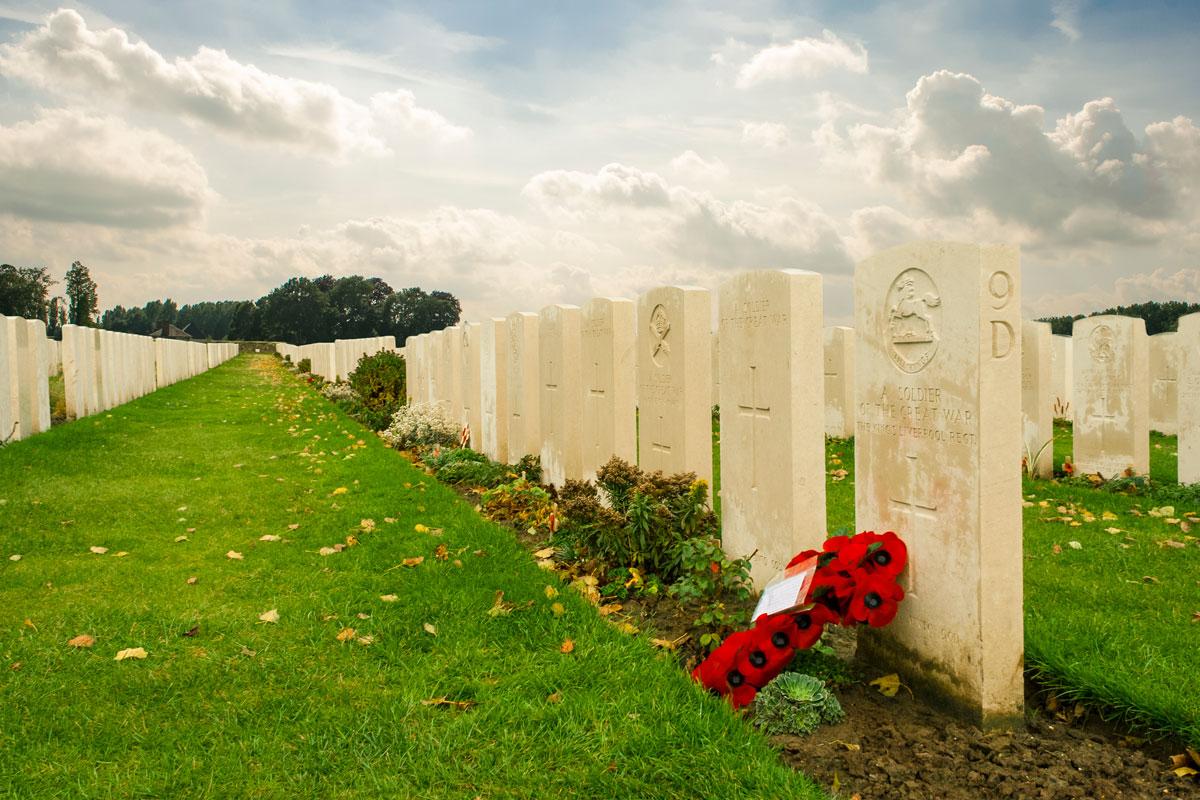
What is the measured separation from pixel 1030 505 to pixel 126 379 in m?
22.0

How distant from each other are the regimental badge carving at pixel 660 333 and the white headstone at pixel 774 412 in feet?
2.85

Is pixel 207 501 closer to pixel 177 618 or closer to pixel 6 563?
pixel 6 563

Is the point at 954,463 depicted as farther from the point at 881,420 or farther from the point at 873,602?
the point at 873,602

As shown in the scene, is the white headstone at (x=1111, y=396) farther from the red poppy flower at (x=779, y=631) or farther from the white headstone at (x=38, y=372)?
the white headstone at (x=38, y=372)

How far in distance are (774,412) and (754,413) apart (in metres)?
0.23

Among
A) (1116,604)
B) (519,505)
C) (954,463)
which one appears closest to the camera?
(954,463)

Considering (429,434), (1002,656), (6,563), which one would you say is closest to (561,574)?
(1002,656)

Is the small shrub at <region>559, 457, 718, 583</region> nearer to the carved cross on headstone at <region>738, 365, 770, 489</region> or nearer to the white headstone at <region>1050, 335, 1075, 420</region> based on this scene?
the carved cross on headstone at <region>738, 365, 770, 489</region>

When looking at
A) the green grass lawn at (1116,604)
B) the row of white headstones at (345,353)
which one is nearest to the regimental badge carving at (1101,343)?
the green grass lawn at (1116,604)

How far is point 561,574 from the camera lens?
17.8 feet

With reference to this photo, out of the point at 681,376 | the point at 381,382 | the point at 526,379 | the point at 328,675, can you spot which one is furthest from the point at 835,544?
the point at 381,382

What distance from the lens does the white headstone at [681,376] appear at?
19.6 ft

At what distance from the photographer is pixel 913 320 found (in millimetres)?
3719

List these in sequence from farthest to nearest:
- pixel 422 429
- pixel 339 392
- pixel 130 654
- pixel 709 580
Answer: pixel 339 392, pixel 422 429, pixel 709 580, pixel 130 654
